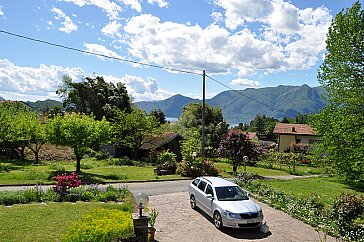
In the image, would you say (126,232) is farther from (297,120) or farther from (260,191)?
(297,120)

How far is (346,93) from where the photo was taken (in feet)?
65.9

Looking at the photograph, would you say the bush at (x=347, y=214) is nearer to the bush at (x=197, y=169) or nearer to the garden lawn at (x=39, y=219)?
the garden lawn at (x=39, y=219)

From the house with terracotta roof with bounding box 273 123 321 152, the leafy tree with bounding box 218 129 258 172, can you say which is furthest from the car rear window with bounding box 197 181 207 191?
the house with terracotta roof with bounding box 273 123 321 152

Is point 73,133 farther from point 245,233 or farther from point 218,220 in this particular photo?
point 245,233

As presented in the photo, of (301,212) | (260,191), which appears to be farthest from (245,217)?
(260,191)

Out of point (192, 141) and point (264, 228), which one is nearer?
point (264, 228)

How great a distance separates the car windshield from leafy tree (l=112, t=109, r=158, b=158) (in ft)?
90.2

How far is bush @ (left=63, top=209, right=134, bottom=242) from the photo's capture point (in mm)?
6816

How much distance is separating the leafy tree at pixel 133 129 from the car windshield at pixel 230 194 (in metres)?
27.5

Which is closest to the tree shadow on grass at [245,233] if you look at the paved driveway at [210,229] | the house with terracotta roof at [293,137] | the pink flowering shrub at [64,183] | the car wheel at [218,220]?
the paved driveway at [210,229]

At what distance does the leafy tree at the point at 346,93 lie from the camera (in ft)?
62.4

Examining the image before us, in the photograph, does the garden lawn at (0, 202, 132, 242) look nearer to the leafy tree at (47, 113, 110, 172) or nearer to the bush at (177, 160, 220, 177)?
the leafy tree at (47, 113, 110, 172)

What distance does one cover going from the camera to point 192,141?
35125 mm

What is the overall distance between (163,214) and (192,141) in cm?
2164
